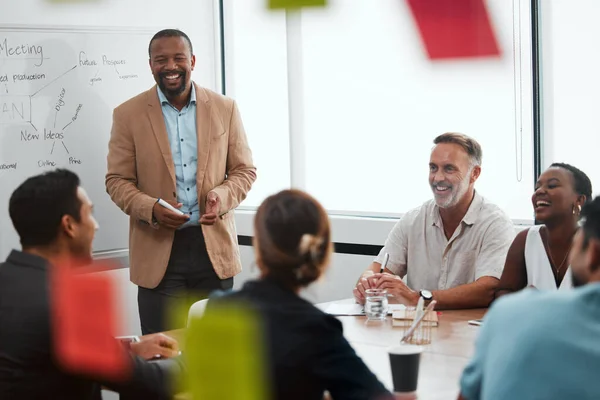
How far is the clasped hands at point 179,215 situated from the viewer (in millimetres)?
3512

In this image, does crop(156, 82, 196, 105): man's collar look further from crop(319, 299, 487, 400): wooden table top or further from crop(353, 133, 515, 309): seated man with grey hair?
crop(319, 299, 487, 400): wooden table top

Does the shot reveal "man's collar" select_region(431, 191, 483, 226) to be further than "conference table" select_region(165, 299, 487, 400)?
Yes

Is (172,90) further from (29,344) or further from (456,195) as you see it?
(29,344)

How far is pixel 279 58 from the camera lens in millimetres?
5051

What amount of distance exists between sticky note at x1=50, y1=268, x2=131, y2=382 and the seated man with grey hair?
128 cm

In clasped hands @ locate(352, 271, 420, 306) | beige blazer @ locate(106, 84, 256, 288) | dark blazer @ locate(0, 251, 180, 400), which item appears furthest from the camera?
beige blazer @ locate(106, 84, 256, 288)

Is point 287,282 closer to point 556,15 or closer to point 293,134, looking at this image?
point 556,15

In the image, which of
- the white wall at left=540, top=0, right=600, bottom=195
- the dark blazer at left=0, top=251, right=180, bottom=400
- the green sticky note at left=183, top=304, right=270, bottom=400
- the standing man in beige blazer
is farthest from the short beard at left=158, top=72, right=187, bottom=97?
the green sticky note at left=183, top=304, right=270, bottom=400

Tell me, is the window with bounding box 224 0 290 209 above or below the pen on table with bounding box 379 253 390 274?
above

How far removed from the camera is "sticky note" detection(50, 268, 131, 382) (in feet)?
5.77

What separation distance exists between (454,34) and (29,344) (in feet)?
4.51

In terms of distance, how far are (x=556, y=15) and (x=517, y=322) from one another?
2767 millimetres

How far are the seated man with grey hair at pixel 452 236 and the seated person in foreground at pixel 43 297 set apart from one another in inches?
49.5

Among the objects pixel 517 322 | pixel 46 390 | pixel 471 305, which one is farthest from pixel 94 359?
pixel 471 305
